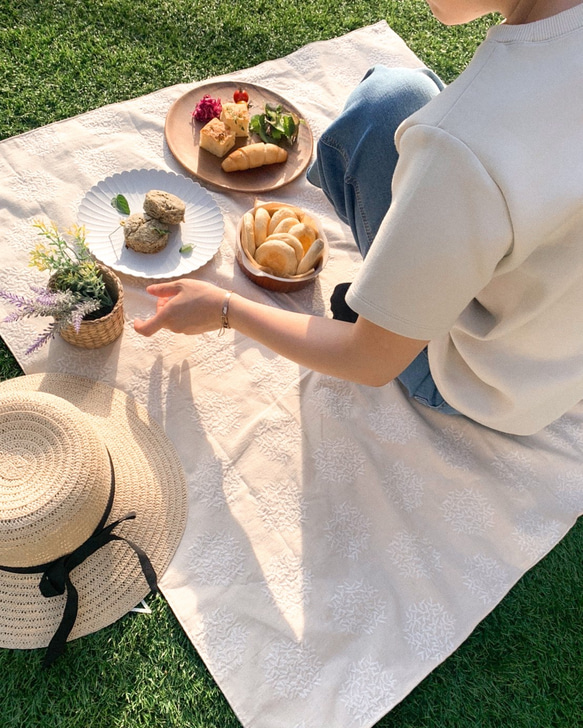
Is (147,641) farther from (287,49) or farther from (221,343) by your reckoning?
(287,49)

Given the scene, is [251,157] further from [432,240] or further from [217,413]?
[432,240]

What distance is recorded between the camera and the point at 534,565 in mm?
1613

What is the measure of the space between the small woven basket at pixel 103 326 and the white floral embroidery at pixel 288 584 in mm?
727

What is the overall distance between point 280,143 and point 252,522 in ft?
4.40

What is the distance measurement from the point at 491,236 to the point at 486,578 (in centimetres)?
102

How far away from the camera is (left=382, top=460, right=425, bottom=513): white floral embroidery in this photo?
5.36ft

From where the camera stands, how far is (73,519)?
3.92 ft

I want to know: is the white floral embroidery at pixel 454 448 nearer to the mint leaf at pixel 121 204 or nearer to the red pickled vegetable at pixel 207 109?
the mint leaf at pixel 121 204

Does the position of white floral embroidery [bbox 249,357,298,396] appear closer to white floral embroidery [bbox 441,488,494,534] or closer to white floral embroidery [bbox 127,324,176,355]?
white floral embroidery [bbox 127,324,176,355]

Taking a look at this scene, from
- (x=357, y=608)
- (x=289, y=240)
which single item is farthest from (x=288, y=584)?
(x=289, y=240)

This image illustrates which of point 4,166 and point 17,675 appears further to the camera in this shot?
point 4,166

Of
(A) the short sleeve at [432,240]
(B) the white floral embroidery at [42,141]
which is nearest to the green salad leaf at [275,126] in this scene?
(B) the white floral embroidery at [42,141]

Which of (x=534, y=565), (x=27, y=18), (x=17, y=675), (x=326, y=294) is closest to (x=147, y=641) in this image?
(x=17, y=675)

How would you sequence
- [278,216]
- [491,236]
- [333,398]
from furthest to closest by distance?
[278,216] < [333,398] < [491,236]
